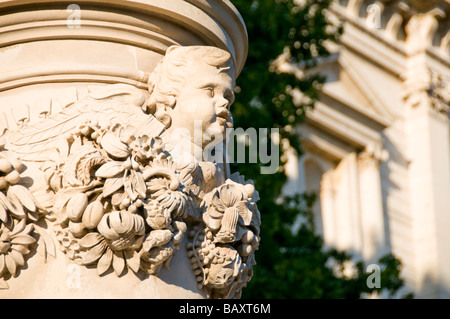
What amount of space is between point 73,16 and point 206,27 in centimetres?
62

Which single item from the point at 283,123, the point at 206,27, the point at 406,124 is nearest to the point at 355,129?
the point at 406,124

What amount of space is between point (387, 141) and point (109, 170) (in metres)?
16.3

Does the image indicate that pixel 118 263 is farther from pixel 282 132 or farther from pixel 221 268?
pixel 282 132

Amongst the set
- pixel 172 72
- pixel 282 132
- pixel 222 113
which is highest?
pixel 282 132

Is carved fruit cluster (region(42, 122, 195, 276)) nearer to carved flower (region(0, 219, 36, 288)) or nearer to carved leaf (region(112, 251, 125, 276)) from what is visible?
carved leaf (region(112, 251, 125, 276))

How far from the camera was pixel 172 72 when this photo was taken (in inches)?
186

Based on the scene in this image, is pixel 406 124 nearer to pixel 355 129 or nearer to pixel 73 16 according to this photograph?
pixel 355 129

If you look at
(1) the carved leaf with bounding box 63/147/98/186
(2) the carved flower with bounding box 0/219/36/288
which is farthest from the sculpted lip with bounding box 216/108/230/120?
(2) the carved flower with bounding box 0/219/36/288

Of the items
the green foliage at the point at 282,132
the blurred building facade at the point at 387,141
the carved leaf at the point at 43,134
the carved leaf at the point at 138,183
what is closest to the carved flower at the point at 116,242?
the carved leaf at the point at 138,183

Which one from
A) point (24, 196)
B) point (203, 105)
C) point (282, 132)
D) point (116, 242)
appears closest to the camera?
point (116, 242)

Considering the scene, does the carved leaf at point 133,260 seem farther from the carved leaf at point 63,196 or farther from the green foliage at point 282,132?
the green foliage at point 282,132

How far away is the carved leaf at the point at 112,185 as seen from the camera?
4234 mm

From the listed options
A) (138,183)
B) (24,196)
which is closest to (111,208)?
(138,183)

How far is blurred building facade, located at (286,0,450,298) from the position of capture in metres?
19.0
